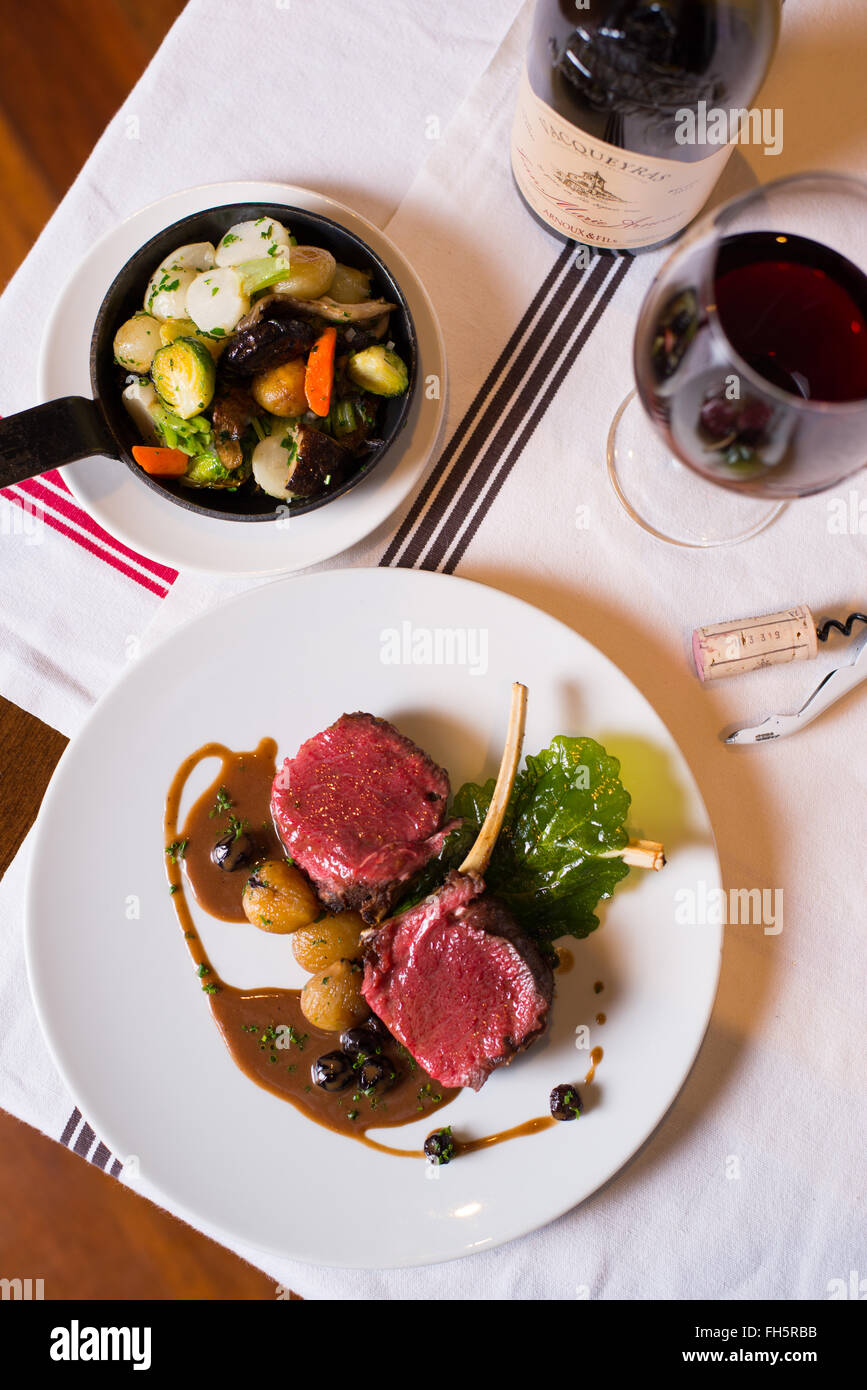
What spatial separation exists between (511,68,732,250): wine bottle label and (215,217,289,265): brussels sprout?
18.7 inches

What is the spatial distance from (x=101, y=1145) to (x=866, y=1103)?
5.29 feet

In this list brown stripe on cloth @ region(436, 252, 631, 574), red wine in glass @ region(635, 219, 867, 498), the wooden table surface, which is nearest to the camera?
red wine in glass @ region(635, 219, 867, 498)

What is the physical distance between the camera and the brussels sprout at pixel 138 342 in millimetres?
1748

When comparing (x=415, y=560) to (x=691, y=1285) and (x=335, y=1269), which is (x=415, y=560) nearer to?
(x=335, y=1269)

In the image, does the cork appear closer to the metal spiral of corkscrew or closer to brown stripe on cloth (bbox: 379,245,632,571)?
the metal spiral of corkscrew

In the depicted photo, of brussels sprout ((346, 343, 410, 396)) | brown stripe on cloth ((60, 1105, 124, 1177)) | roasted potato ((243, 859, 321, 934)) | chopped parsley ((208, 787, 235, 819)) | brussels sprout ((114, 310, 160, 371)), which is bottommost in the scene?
brown stripe on cloth ((60, 1105, 124, 1177))

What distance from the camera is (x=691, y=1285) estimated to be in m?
1.94

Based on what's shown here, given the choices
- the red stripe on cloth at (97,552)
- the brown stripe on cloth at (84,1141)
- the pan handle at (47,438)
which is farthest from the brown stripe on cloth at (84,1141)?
the pan handle at (47,438)

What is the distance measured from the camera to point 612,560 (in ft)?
6.39

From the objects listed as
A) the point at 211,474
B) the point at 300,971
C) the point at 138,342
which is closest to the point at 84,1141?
the point at 300,971

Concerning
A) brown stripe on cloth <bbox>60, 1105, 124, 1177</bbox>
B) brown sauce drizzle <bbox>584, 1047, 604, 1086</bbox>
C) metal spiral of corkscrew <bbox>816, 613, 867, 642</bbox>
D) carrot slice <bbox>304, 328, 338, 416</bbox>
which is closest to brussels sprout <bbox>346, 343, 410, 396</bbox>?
carrot slice <bbox>304, 328, 338, 416</bbox>

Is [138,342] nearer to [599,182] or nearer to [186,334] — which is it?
[186,334]

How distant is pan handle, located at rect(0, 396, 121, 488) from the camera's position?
168cm

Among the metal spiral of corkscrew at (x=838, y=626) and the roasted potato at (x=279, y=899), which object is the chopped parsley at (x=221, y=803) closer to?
the roasted potato at (x=279, y=899)
